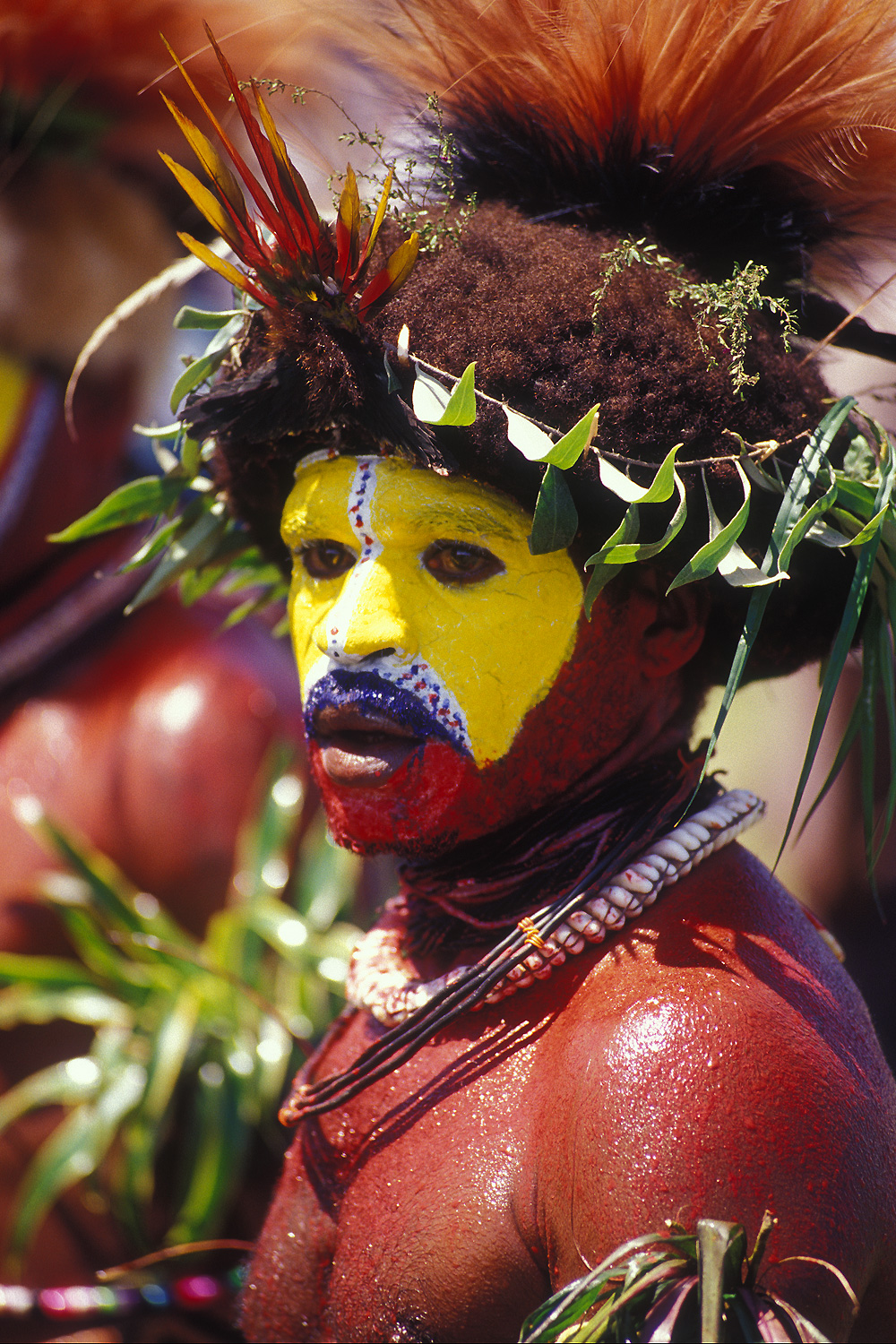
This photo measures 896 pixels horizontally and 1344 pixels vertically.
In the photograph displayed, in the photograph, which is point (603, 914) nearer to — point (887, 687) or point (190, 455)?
point (887, 687)

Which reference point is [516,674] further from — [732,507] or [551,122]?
[551,122]

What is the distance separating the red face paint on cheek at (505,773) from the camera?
122cm

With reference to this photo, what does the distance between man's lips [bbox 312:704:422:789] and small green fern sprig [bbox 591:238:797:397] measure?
1.49 ft

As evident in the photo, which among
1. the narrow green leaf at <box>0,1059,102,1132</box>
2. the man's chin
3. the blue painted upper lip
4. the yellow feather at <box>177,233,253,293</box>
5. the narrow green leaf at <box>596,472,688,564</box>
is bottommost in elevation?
the narrow green leaf at <box>0,1059,102,1132</box>

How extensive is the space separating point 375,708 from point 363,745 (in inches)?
2.1

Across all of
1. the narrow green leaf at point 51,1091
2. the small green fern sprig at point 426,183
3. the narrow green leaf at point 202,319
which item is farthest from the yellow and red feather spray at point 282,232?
the narrow green leaf at point 51,1091

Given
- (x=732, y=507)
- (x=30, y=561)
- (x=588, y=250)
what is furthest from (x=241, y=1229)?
(x=588, y=250)

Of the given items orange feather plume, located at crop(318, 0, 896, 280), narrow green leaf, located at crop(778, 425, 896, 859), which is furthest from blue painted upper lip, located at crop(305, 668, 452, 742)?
orange feather plume, located at crop(318, 0, 896, 280)

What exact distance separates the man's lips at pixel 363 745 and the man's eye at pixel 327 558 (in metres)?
0.17

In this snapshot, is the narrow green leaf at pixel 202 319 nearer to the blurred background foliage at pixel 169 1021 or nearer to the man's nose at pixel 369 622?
the man's nose at pixel 369 622

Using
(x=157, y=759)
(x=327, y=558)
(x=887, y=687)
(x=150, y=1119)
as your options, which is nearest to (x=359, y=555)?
(x=327, y=558)

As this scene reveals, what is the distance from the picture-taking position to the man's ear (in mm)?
1297

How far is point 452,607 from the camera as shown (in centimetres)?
122

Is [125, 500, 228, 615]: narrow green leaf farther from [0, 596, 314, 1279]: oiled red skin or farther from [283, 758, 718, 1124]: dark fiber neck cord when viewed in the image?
[283, 758, 718, 1124]: dark fiber neck cord
